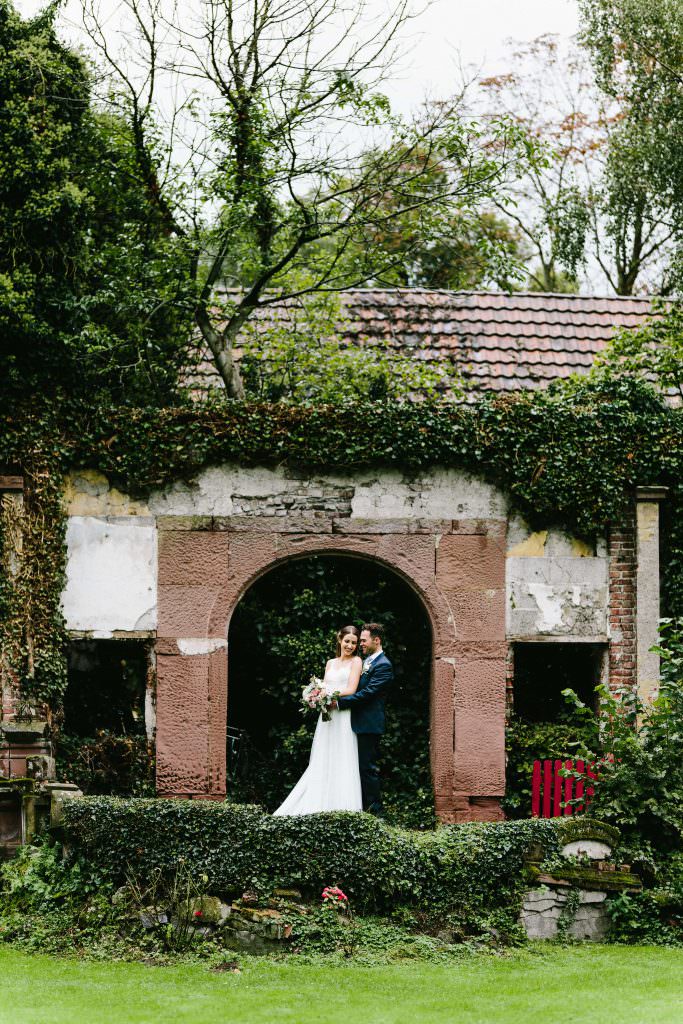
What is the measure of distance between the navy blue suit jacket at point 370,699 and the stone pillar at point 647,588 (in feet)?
9.19

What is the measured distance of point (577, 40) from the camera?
699 inches

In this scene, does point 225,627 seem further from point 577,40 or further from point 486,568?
point 577,40

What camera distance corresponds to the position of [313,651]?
11961mm

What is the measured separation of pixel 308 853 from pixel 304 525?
12.2 feet

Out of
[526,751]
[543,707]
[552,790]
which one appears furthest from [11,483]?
[543,707]

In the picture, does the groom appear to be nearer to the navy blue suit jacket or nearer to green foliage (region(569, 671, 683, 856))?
the navy blue suit jacket

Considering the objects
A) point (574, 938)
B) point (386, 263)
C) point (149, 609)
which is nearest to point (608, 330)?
point (386, 263)

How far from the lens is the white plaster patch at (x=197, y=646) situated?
11336 millimetres

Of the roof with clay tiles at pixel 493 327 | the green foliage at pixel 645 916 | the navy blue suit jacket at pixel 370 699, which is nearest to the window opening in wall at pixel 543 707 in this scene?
the navy blue suit jacket at pixel 370 699

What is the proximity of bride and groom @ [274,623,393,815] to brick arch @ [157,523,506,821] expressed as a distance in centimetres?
105

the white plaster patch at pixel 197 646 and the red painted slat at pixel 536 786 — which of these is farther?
the white plaster patch at pixel 197 646

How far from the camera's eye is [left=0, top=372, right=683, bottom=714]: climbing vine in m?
11.1

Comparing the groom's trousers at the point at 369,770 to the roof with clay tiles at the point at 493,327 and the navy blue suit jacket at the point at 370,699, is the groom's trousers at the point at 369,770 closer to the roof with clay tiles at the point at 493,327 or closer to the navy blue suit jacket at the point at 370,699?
the navy blue suit jacket at the point at 370,699

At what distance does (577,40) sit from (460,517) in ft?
32.0
